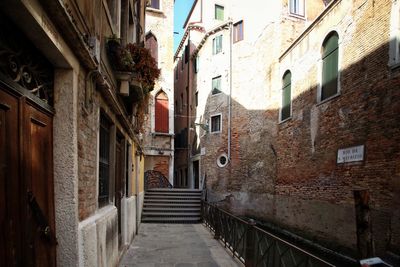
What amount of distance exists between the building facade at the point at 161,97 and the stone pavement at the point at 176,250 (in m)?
9.09

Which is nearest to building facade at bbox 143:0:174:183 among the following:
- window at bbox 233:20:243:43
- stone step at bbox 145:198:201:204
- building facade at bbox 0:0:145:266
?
window at bbox 233:20:243:43

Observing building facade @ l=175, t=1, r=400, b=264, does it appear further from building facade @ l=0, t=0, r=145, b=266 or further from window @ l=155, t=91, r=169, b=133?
building facade @ l=0, t=0, r=145, b=266

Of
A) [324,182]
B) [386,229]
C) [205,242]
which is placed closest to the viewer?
[386,229]

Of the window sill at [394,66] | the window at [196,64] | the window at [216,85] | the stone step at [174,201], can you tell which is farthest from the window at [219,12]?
the window sill at [394,66]

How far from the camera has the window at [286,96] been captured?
42.4 ft

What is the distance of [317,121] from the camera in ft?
34.0

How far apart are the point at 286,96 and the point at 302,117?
2.06 meters

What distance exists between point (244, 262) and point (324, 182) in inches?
195

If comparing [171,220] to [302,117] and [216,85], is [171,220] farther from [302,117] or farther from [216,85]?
[216,85]

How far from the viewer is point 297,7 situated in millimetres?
15703

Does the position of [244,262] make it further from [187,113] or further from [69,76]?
[187,113]

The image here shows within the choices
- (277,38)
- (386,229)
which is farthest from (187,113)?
(386,229)

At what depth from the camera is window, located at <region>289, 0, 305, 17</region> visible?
50.9 ft

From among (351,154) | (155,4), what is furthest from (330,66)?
(155,4)
